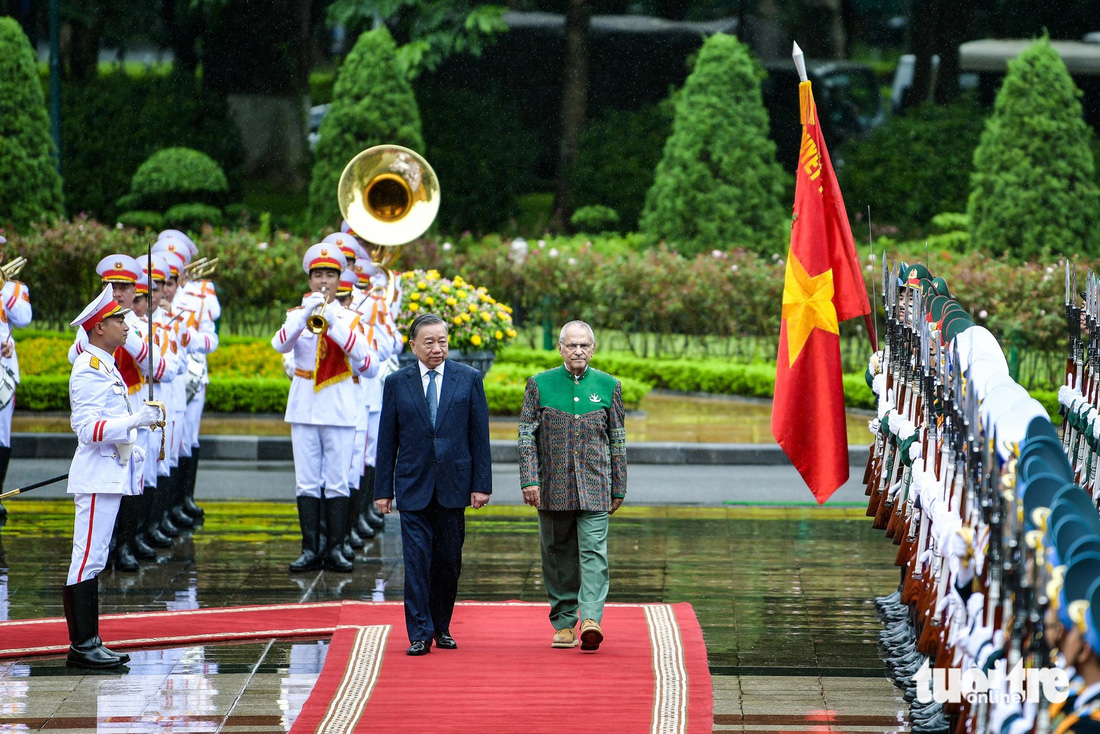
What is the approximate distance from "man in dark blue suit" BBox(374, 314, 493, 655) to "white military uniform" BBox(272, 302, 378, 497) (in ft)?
7.22

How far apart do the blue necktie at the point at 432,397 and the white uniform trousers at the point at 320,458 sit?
2.36 metres

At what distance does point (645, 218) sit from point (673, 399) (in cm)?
636

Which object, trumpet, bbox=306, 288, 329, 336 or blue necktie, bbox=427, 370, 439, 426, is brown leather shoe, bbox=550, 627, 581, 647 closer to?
blue necktie, bbox=427, 370, 439, 426

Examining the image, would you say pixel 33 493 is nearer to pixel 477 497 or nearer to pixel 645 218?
pixel 477 497

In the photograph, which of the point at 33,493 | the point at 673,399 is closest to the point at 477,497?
the point at 33,493

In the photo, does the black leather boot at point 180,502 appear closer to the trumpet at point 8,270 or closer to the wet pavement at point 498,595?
the wet pavement at point 498,595

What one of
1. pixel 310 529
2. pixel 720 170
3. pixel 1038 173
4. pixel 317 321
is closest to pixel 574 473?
pixel 317 321

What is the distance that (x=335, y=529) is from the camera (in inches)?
410

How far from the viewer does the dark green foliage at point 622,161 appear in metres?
27.4

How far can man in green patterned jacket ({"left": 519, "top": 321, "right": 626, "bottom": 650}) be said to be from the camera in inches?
315

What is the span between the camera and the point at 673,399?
19625 mm

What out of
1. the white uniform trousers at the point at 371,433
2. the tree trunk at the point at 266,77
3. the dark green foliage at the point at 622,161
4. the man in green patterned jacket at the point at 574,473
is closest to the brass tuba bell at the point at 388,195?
the white uniform trousers at the point at 371,433

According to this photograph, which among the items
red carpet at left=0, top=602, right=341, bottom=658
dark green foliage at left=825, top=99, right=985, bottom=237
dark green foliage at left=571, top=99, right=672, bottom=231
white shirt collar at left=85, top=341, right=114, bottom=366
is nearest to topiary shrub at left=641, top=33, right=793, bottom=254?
dark green foliage at left=571, top=99, right=672, bottom=231

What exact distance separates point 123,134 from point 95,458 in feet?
68.7
